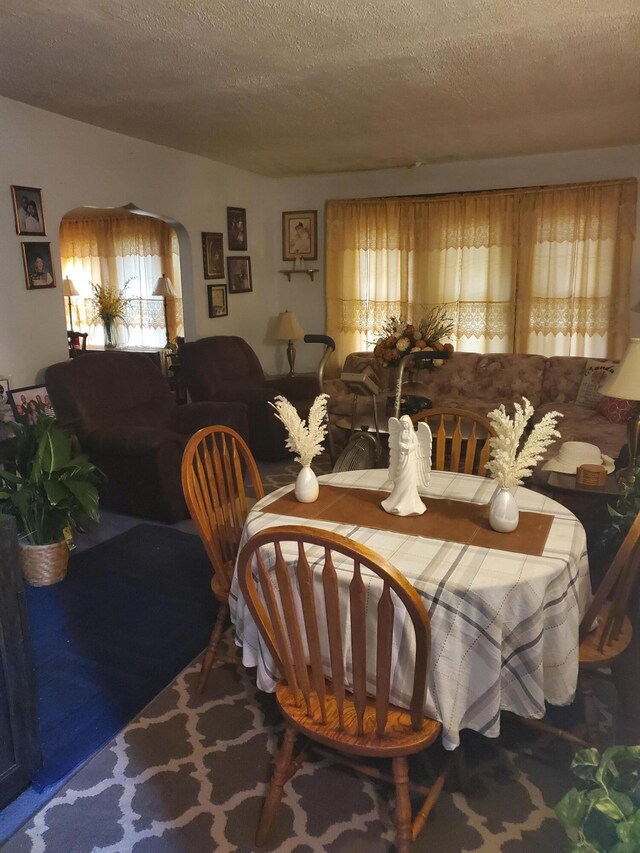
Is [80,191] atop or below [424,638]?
atop

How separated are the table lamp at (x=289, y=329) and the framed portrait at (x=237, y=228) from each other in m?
0.74

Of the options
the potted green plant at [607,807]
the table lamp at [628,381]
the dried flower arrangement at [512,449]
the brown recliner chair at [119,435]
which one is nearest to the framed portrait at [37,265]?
the brown recliner chair at [119,435]

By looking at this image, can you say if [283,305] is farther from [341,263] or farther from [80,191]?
[80,191]

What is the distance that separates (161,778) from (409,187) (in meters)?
5.38

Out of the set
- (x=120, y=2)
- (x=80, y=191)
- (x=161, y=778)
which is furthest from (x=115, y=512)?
(x=120, y=2)

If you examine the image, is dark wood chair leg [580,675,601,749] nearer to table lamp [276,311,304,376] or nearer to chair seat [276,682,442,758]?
chair seat [276,682,442,758]

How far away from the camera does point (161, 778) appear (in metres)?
1.93

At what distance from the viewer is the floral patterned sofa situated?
4879 millimetres

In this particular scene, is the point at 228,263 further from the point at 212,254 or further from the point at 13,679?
the point at 13,679

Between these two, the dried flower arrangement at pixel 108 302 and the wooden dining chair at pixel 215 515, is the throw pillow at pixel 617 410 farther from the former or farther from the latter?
the dried flower arrangement at pixel 108 302

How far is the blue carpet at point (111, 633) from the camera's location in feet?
7.17

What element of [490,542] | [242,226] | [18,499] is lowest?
[18,499]

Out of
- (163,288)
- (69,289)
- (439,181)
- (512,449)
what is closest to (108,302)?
(69,289)

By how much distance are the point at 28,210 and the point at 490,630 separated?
143 inches
